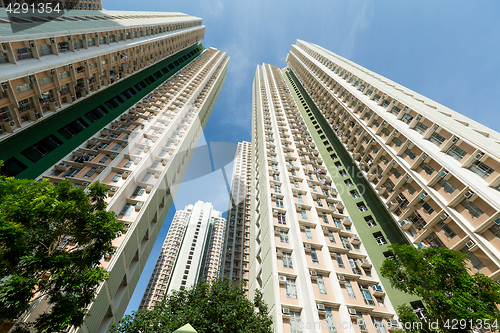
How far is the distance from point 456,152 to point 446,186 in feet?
12.2

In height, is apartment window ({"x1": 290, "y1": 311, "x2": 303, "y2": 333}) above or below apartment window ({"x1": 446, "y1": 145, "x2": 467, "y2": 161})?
below

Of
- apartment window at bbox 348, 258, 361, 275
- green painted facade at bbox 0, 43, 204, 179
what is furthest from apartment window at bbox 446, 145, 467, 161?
green painted facade at bbox 0, 43, 204, 179

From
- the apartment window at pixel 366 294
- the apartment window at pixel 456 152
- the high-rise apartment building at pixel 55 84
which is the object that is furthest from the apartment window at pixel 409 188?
the high-rise apartment building at pixel 55 84

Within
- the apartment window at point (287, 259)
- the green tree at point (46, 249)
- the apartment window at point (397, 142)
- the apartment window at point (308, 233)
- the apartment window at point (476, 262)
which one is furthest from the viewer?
the apartment window at point (397, 142)

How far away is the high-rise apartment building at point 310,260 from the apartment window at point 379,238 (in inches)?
80.8

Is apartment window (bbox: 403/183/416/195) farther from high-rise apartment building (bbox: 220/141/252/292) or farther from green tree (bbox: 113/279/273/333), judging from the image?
high-rise apartment building (bbox: 220/141/252/292)

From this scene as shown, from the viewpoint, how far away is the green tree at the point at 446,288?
816 centimetres

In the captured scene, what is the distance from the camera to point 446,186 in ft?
59.0

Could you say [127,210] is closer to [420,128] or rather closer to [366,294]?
[366,294]

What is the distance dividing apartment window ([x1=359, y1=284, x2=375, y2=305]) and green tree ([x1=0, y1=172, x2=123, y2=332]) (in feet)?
70.0

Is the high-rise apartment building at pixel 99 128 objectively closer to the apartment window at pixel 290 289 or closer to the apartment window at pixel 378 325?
the apartment window at pixel 290 289

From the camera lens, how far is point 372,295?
1891 centimetres

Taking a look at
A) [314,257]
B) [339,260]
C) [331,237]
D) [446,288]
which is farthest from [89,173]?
[446,288]

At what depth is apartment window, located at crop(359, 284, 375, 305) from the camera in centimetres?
1822
